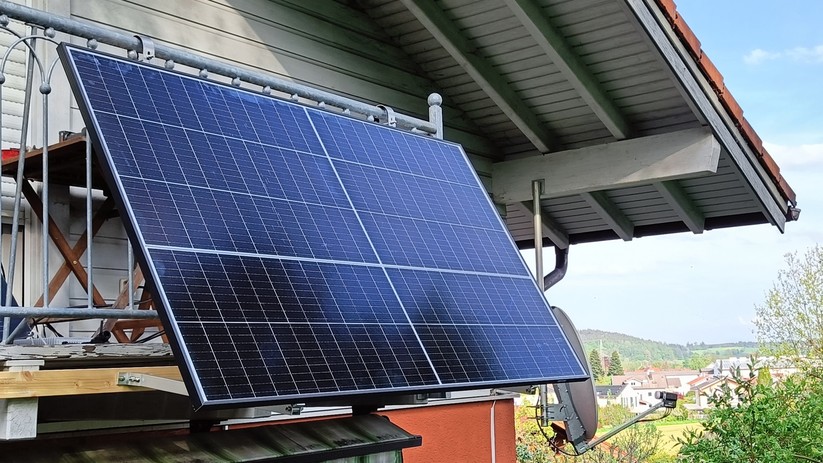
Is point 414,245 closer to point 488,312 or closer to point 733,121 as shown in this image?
point 488,312

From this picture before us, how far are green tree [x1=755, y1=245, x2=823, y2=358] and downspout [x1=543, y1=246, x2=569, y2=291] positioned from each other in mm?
13910

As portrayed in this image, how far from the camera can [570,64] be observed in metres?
7.68

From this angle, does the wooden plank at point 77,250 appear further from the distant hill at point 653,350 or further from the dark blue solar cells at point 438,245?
the distant hill at point 653,350

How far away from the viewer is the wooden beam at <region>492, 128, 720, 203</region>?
7.91 m

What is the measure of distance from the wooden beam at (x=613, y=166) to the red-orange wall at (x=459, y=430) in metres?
2.14

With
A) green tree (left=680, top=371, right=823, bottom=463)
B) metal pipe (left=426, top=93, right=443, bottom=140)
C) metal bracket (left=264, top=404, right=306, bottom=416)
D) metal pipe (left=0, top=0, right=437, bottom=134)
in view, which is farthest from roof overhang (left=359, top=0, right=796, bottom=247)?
metal bracket (left=264, top=404, right=306, bottom=416)

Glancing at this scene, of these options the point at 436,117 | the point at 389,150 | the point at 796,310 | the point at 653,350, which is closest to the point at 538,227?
the point at 436,117

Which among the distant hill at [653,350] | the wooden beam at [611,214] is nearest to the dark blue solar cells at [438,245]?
the wooden beam at [611,214]

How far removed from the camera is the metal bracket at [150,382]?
3.08 meters

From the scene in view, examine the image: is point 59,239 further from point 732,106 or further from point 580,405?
point 732,106

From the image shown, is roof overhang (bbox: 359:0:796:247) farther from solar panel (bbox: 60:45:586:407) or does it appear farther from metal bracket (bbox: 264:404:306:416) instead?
metal bracket (bbox: 264:404:306:416)

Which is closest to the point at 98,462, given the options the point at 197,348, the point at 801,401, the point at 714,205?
the point at 197,348

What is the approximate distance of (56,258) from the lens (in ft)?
18.1

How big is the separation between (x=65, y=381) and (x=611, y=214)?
7.74 m
